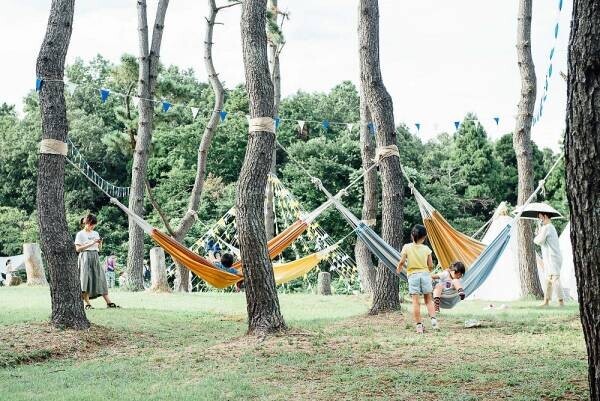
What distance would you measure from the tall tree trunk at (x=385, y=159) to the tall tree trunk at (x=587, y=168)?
402 centimetres

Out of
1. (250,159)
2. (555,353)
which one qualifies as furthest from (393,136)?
(555,353)

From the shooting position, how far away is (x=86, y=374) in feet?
15.1

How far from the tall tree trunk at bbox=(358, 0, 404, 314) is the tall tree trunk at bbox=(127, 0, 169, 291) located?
17.1 feet

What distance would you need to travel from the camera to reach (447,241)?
288 inches

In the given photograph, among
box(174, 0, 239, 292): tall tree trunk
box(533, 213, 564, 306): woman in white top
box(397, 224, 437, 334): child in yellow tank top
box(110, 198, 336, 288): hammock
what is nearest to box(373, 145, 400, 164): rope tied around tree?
box(110, 198, 336, 288): hammock

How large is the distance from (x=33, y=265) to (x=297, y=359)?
8.41m

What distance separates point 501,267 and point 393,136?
4018 mm

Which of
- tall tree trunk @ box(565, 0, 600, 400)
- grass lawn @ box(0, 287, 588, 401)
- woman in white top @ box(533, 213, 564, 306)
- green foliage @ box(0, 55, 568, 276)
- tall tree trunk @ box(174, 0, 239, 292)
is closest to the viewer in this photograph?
tall tree trunk @ box(565, 0, 600, 400)

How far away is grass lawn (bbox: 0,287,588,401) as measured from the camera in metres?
3.85

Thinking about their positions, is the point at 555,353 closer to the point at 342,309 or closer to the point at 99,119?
the point at 342,309

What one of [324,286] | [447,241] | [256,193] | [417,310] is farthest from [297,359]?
[324,286]

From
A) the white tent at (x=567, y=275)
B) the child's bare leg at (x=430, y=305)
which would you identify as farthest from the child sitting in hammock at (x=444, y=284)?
the white tent at (x=567, y=275)

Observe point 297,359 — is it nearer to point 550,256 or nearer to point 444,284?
point 444,284

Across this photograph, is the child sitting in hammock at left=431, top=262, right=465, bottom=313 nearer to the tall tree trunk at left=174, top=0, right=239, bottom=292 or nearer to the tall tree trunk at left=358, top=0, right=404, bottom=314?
the tall tree trunk at left=358, top=0, right=404, bottom=314
